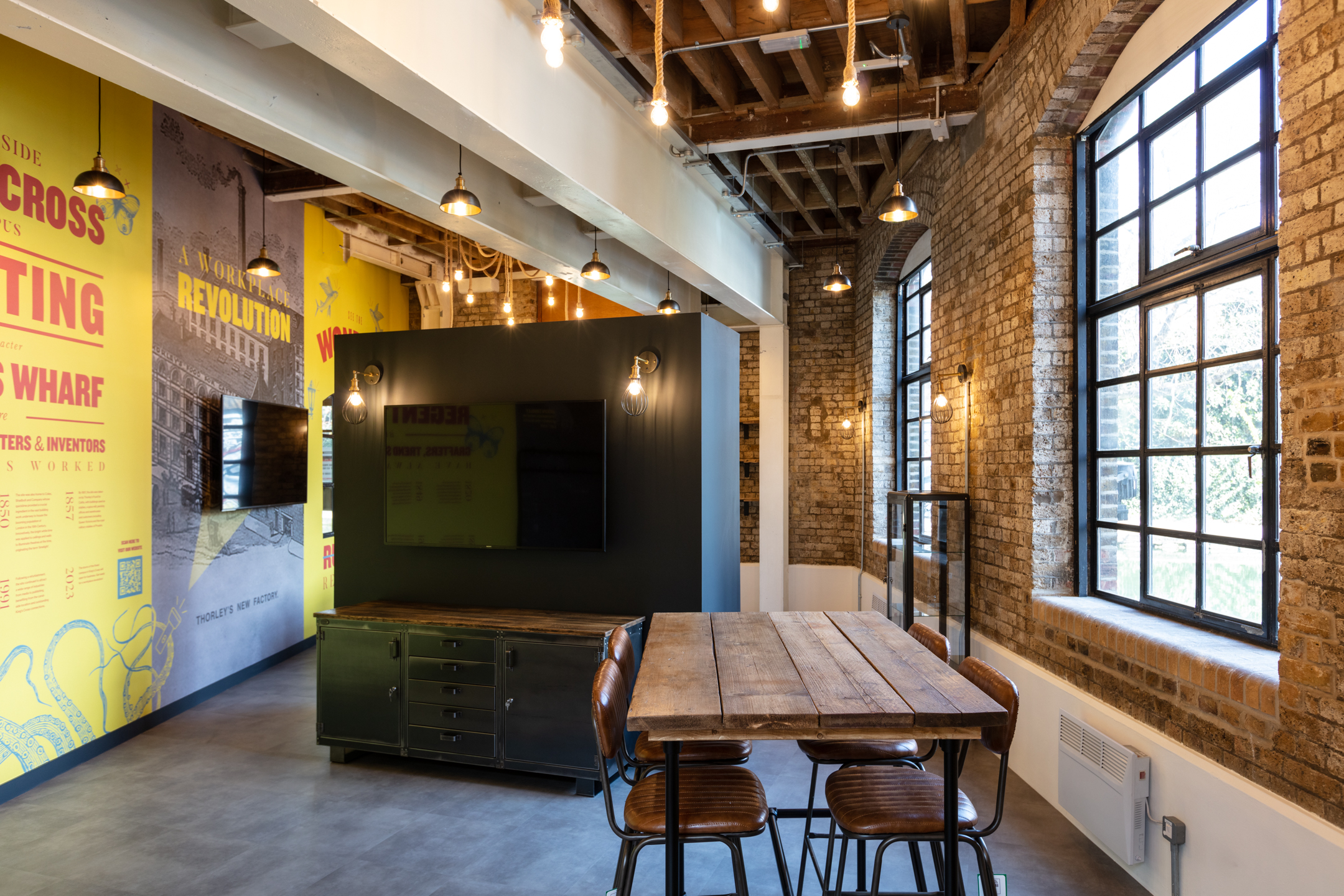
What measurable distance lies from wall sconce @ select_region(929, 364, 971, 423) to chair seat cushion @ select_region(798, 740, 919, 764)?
2833 mm

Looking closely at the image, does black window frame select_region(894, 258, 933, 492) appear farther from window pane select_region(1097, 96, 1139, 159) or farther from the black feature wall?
window pane select_region(1097, 96, 1139, 159)

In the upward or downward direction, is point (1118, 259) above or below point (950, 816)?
above

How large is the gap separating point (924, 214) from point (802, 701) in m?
4.89

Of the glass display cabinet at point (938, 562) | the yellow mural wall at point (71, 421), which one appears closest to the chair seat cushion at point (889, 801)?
the glass display cabinet at point (938, 562)

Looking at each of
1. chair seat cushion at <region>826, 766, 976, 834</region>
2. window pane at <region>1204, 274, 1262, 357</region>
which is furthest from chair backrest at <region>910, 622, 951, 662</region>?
window pane at <region>1204, 274, 1262, 357</region>

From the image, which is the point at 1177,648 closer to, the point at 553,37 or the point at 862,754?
the point at 862,754

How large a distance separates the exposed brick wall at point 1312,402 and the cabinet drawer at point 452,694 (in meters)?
3.59

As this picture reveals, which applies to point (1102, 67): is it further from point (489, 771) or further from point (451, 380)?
point (489, 771)

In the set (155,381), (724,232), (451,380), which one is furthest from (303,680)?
(724,232)

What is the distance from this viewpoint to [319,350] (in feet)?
25.2

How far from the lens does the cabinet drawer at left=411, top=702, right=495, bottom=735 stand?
4.41m

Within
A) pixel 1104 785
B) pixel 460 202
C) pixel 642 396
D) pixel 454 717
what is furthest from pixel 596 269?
pixel 1104 785

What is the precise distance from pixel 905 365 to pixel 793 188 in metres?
2.06

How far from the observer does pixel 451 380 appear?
5.29m
